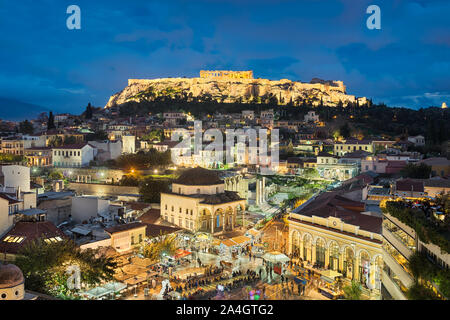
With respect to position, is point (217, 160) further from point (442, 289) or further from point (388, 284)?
point (442, 289)

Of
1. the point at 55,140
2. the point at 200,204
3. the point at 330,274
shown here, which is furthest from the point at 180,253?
the point at 55,140

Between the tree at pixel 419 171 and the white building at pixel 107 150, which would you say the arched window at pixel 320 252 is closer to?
the tree at pixel 419 171

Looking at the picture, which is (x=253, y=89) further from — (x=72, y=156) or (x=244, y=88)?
(x=72, y=156)

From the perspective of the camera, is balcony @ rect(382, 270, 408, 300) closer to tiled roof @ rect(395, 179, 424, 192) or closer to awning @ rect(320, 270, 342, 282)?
awning @ rect(320, 270, 342, 282)

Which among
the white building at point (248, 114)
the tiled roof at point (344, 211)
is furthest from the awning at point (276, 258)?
the white building at point (248, 114)

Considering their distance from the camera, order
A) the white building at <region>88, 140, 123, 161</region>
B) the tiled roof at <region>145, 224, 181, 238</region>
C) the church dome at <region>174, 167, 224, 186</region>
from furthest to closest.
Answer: the white building at <region>88, 140, 123, 161</region>
the church dome at <region>174, 167, 224, 186</region>
the tiled roof at <region>145, 224, 181, 238</region>

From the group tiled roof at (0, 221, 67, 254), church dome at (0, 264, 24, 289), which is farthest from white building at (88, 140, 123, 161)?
church dome at (0, 264, 24, 289)

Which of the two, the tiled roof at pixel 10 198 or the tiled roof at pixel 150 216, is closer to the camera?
the tiled roof at pixel 10 198
